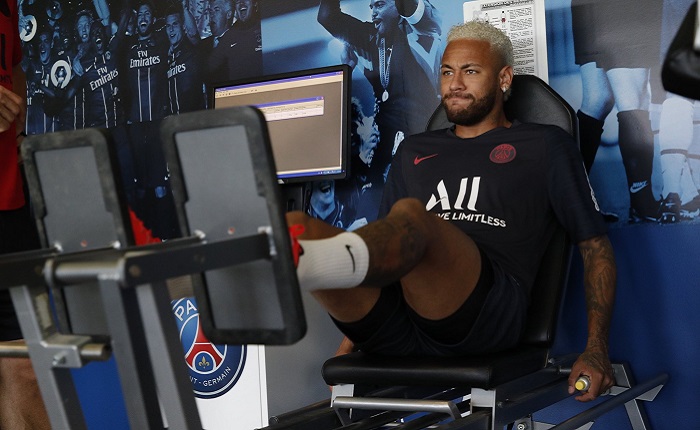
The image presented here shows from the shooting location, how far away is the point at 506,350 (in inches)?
77.2

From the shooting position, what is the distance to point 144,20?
3.48 meters

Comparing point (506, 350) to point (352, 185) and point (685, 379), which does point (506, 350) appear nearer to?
point (685, 379)

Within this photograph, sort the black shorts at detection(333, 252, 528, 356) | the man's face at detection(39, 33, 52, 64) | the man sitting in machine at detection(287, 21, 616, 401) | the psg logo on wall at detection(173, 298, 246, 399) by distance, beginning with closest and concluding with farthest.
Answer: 1. the man sitting in machine at detection(287, 21, 616, 401)
2. the black shorts at detection(333, 252, 528, 356)
3. the psg logo on wall at detection(173, 298, 246, 399)
4. the man's face at detection(39, 33, 52, 64)

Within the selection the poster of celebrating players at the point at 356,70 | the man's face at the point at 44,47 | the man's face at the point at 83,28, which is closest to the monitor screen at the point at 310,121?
the poster of celebrating players at the point at 356,70

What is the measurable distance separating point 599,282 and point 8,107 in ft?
4.73

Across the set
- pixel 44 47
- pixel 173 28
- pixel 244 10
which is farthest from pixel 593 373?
pixel 44 47

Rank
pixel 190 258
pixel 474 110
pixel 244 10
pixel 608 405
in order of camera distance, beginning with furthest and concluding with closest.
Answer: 1. pixel 244 10
2. pixel 474 110
3. pixel 608 405
4. pixel 190 258

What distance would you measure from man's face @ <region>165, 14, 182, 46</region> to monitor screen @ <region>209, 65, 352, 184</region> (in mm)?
596

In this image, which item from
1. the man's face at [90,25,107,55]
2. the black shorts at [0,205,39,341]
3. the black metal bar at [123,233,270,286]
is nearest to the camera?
the black metal bar at [123,233,270,286]

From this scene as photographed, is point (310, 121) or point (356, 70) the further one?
point (356, 70)

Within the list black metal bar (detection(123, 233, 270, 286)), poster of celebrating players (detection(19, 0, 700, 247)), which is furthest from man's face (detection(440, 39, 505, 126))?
black metal bar (detection(123, 233, 270, 286))

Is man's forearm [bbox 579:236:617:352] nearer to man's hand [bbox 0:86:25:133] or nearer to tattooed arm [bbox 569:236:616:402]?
tattooed arm [bbox 569:236:616:402]

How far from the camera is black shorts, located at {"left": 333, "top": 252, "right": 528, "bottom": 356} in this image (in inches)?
74.5

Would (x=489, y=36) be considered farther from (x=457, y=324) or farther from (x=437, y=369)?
(x=437, y=369)
